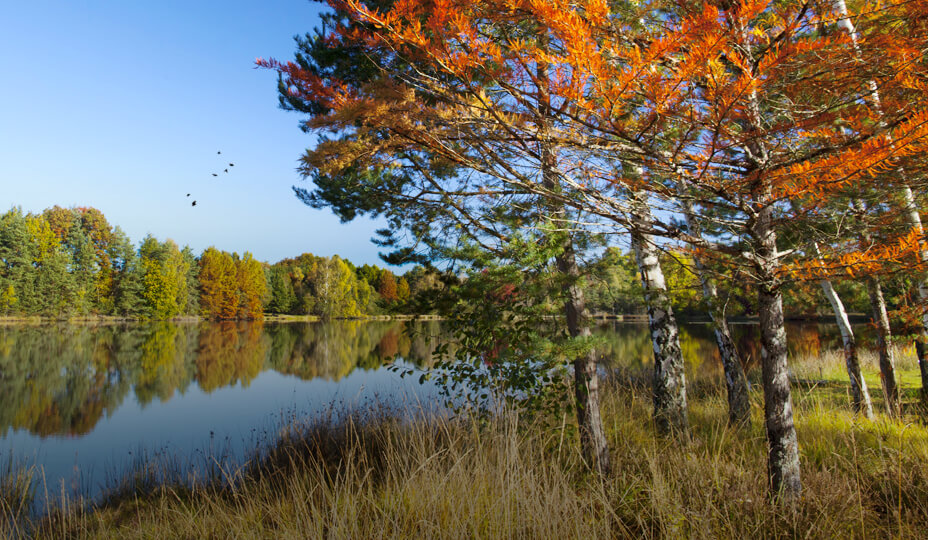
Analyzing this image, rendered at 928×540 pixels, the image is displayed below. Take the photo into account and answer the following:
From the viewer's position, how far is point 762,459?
3654 millimetres

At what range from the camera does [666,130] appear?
10.1ft

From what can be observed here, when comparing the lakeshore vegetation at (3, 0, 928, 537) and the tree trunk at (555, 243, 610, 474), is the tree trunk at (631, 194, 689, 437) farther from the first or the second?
the tree trunk at (555, 243, 610, 474)

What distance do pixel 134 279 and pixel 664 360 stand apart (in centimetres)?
4742

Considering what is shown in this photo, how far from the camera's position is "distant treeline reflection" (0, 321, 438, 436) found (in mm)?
11008

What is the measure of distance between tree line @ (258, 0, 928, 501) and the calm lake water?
3.28 ft

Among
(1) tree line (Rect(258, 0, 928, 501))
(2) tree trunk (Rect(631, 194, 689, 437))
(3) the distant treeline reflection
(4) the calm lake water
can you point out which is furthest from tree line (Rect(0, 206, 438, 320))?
(1) tree line (Rect(258, 0, 928, 501))

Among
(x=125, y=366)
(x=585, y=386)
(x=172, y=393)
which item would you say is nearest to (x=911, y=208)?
(x=585, y=386)

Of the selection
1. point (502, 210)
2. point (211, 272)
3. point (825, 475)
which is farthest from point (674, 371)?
point (211, 272)

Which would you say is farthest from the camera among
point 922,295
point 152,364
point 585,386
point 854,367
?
point 152,364

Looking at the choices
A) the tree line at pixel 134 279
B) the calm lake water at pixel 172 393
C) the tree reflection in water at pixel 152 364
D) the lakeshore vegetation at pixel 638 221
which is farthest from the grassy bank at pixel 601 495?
the tree line at pixel 134 279

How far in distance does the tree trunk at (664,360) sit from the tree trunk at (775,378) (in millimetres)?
1642

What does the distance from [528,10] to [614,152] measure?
2.97 feet

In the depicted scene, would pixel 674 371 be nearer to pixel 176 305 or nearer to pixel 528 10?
pixel 528 10

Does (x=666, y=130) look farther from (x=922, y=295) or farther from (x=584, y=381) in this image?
(x=922, y=295)
